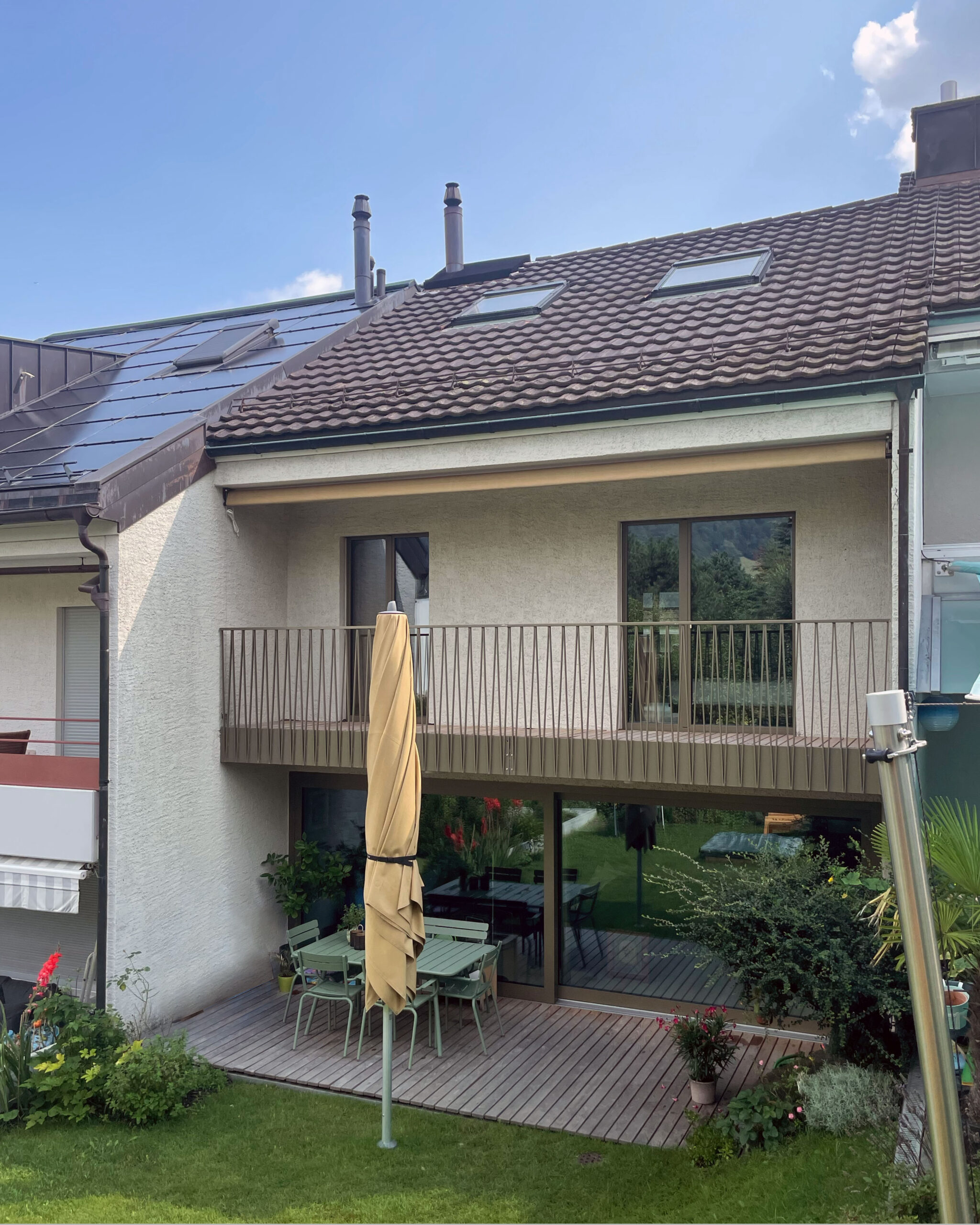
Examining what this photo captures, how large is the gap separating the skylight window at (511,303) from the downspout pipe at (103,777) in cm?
680

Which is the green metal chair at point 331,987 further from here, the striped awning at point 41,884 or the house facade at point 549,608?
the striped awning at point 41,884

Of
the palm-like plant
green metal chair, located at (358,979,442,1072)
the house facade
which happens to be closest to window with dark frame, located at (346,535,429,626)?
the house facade

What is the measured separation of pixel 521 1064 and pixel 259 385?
908cm

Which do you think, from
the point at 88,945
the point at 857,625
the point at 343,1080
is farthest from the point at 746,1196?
the point at 88,945

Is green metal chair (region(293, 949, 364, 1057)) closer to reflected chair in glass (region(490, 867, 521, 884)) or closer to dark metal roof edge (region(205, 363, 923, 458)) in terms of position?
reflected chair in glass (region(490, 867, 521, 884))

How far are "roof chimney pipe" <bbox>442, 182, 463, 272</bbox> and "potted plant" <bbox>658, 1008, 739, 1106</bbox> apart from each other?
13.3 metres

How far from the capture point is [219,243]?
144 ft

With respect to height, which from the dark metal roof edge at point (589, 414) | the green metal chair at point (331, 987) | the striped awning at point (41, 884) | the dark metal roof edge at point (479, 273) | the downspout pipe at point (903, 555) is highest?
the dark metal roof edge at point (479, 273)

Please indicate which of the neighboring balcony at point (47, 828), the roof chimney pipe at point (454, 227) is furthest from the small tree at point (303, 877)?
the roof chimney pipe at point (454, 227)

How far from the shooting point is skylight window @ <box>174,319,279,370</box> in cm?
1407

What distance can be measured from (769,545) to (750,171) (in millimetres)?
16629

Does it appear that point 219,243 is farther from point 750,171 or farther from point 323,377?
point 323,377

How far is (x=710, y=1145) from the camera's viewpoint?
23.2 ft

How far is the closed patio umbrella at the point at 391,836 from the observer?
25.0ft
